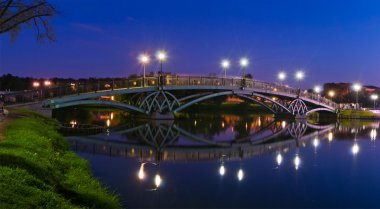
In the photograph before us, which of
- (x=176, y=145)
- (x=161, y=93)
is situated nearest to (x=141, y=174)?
(x=176, y=145)

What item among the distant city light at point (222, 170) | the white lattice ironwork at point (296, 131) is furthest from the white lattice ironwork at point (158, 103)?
the distant city light at point (222, 170)

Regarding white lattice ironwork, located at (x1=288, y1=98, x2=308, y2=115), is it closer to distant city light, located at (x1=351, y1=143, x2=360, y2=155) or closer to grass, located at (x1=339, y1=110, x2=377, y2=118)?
grass, located at (x1=339, y1=110, x2=377, y2=118)

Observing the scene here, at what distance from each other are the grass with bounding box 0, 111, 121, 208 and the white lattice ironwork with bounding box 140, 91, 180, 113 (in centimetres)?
3375

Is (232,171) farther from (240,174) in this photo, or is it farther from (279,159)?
(279,159)

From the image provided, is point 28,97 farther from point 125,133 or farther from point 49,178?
point 49,178

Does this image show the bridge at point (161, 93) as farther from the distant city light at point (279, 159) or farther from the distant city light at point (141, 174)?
the distant city light at point (279, 159)

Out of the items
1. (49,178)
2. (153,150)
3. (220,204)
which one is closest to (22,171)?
(49,178)

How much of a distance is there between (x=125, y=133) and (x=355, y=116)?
5997 cm

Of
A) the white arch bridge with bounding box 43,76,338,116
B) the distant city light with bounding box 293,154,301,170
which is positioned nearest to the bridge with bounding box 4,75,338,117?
the white arch bridge with bounding box 43,76,338,116

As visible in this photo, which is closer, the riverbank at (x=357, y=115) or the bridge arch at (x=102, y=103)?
the bridge arch at (x=102, y=103)

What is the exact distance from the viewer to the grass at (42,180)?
34.5ft

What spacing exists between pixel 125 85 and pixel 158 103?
6.14 metres

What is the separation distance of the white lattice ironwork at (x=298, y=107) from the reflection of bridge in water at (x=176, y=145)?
31.8 m

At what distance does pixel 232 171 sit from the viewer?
21.6 metres
